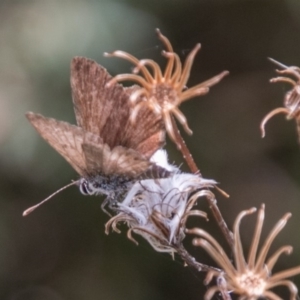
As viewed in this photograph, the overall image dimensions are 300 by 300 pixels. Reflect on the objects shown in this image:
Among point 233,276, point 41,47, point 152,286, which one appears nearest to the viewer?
point 233,276

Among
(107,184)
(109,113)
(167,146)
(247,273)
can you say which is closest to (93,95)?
(109,113)

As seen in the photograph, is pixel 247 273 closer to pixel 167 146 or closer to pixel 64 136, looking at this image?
pixel 64 136

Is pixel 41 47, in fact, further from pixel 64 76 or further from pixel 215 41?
pixel 215 41

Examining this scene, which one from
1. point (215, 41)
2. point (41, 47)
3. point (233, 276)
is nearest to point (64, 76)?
point (41, 47)

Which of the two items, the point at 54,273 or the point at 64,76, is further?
the point at 54,273

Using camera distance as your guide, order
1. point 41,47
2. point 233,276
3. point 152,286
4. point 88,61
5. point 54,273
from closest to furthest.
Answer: point 233,276, point 88,61, point 41,47, point 152,286, point 54,273

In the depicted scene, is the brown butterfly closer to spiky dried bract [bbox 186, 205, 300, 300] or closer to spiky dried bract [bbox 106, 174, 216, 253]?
spiky dried bract [bbox 106, 174, 216, 253]

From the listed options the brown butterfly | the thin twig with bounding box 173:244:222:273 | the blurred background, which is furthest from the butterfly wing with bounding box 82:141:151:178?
the blurred background
